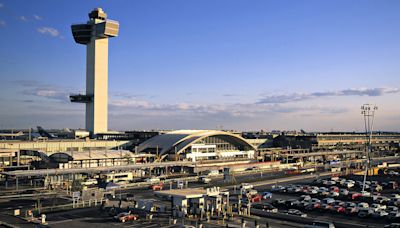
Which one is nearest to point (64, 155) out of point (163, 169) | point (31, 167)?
point (31, 167)

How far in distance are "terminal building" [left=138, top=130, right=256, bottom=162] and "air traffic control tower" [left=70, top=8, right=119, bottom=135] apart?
453 inches

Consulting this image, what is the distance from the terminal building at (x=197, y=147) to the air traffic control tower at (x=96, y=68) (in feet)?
37.8

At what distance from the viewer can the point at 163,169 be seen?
54031 mm

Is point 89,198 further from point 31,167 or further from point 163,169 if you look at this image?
point 163,169

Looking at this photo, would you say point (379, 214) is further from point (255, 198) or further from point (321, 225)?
point (255, 198)

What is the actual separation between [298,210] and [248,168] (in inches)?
1191

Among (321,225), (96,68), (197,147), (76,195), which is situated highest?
(96,68)

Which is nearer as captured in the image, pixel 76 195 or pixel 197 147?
pixel 76 195

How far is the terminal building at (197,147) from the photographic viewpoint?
59.4m

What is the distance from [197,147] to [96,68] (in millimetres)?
22496

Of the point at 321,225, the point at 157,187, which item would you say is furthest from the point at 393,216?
the point at 157,187

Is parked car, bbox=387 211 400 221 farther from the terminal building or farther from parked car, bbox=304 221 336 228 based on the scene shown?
the terminal building

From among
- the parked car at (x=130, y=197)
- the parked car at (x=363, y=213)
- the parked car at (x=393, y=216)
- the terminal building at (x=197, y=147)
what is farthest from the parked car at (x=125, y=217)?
the terminal building at (x=197, y=147)

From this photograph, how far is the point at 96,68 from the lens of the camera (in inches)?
2709
